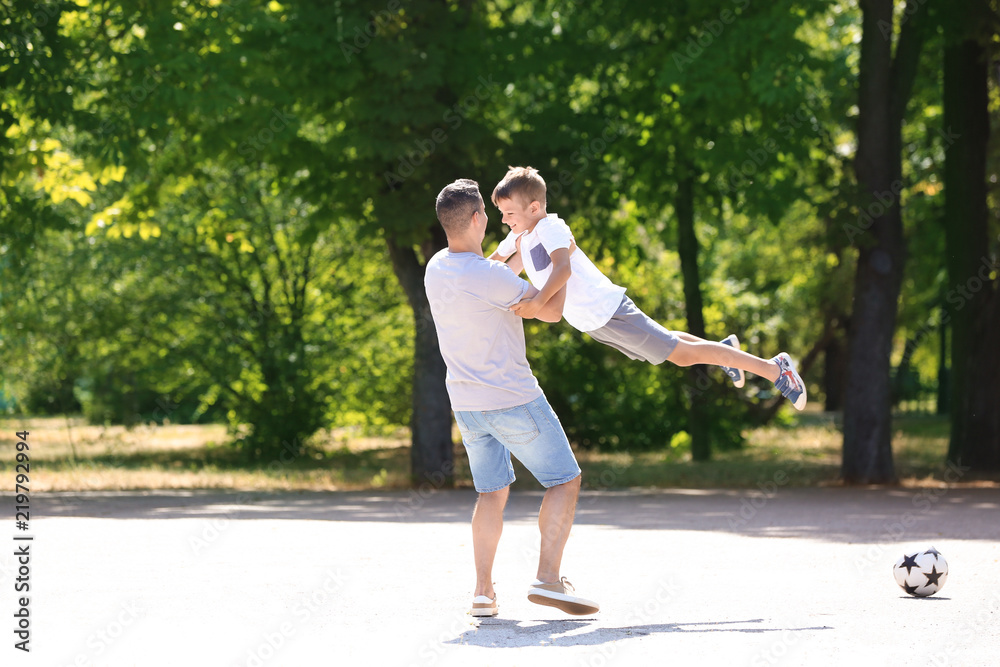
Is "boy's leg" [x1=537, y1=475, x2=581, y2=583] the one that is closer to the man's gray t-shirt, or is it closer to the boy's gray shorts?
the man's gray t-shirt

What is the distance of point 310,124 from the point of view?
14797 millimetres

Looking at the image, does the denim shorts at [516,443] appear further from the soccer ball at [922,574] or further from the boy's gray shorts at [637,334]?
the soccer ball at [922,574]

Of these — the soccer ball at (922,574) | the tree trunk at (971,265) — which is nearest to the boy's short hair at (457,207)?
the soccer ball at (922,574)

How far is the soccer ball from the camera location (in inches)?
222

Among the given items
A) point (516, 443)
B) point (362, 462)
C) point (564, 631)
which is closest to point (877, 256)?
point (362, 462)

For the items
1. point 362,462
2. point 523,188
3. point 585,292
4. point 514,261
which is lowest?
point 362,462

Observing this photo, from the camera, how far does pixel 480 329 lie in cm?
513

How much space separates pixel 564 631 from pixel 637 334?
5.41ft

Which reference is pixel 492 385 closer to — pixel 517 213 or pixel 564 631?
pixel 517 213

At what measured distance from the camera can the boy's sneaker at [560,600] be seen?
504cm

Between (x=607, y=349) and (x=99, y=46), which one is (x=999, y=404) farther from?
(x=99, y=46)

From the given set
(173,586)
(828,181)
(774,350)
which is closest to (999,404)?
(828,181)

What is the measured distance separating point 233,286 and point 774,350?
38.9 feet

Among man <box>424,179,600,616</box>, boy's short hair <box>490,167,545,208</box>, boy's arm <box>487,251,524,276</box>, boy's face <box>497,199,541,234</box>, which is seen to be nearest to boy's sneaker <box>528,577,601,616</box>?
man <box>424,179,600,616</box>
